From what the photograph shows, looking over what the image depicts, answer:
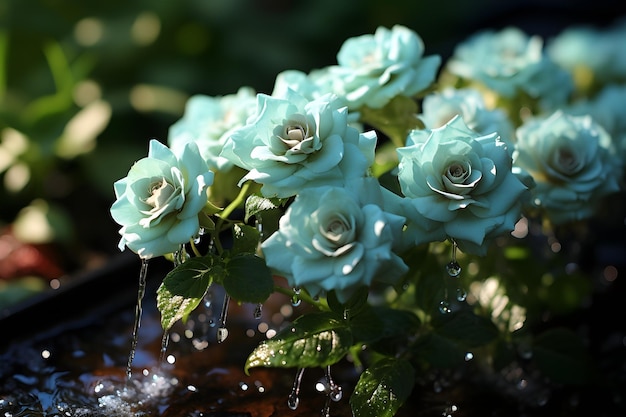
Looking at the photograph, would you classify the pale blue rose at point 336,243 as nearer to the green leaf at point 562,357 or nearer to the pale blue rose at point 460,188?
the pale blue rose at point 460,188

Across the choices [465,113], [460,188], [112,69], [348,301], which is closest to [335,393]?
[348,301]

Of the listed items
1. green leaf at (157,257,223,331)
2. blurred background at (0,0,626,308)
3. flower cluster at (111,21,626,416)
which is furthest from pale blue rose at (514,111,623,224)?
blurred background at (0,0,626,308)

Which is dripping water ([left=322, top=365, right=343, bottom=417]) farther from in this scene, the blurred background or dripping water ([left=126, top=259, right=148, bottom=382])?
the blurred background

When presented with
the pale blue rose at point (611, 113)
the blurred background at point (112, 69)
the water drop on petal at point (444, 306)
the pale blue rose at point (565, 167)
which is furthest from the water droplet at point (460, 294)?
→ the blurred background at point (112, 69)

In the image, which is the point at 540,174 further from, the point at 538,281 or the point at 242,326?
the point at 242,326

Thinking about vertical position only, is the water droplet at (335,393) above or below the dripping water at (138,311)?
below

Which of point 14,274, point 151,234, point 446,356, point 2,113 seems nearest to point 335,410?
point 446,356

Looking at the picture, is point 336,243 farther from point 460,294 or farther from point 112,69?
point 112,69
